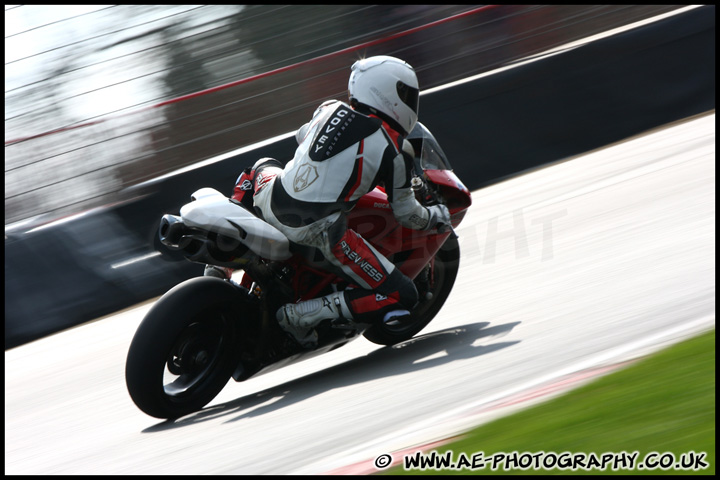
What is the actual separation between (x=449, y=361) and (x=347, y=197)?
1.12 m

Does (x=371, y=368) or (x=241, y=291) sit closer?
(x=241, y=291)

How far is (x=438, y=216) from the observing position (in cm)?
509

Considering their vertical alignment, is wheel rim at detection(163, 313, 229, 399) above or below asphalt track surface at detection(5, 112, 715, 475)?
above

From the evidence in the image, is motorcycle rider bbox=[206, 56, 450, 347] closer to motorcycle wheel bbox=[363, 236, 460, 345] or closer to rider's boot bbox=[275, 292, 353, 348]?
rider's boot bbox=[275, 292, 353, 348]

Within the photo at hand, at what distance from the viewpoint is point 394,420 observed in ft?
13.7

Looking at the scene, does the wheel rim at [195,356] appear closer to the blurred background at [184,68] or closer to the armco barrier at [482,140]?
the armco barrier at [482,140]

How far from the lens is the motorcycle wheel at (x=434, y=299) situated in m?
5.57

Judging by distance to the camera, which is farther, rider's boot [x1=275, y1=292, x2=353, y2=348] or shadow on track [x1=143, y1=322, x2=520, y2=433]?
rider's boot [x1=275, y1=292, x2=353, y2=348]

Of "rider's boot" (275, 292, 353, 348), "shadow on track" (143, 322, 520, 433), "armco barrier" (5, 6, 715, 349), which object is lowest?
"armco barrier" (5, 6, 715, 349)

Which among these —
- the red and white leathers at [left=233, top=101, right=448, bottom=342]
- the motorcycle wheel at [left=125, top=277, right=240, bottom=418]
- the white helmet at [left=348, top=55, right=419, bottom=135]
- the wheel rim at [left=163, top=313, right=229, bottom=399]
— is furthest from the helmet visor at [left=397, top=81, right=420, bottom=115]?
the wheel rim at [left=163, top=313, right=229, bottom=399]

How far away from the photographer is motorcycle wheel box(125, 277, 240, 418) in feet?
14.4

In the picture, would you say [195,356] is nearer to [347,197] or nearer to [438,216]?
[347,197]

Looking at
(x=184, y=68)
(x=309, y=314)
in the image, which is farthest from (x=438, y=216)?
(x=184, y=68)

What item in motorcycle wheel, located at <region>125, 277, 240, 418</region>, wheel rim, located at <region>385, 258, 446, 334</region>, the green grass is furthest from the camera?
wheel rim, located at <region>385, 258, 446, 334</region>
